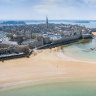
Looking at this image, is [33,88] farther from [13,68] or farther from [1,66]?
[1,66]

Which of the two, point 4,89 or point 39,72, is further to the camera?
point 39,72

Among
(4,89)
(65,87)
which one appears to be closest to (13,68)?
(4,89)

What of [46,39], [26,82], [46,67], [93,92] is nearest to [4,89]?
[26,82]

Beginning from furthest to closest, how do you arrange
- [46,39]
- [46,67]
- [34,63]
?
[46,39] < [34,63] < [46,67]

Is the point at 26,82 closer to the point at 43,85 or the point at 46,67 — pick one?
the point at 43,85

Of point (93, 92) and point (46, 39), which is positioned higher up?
point (46, 39)

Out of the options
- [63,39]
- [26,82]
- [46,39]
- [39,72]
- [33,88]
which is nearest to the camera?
[33,88]
